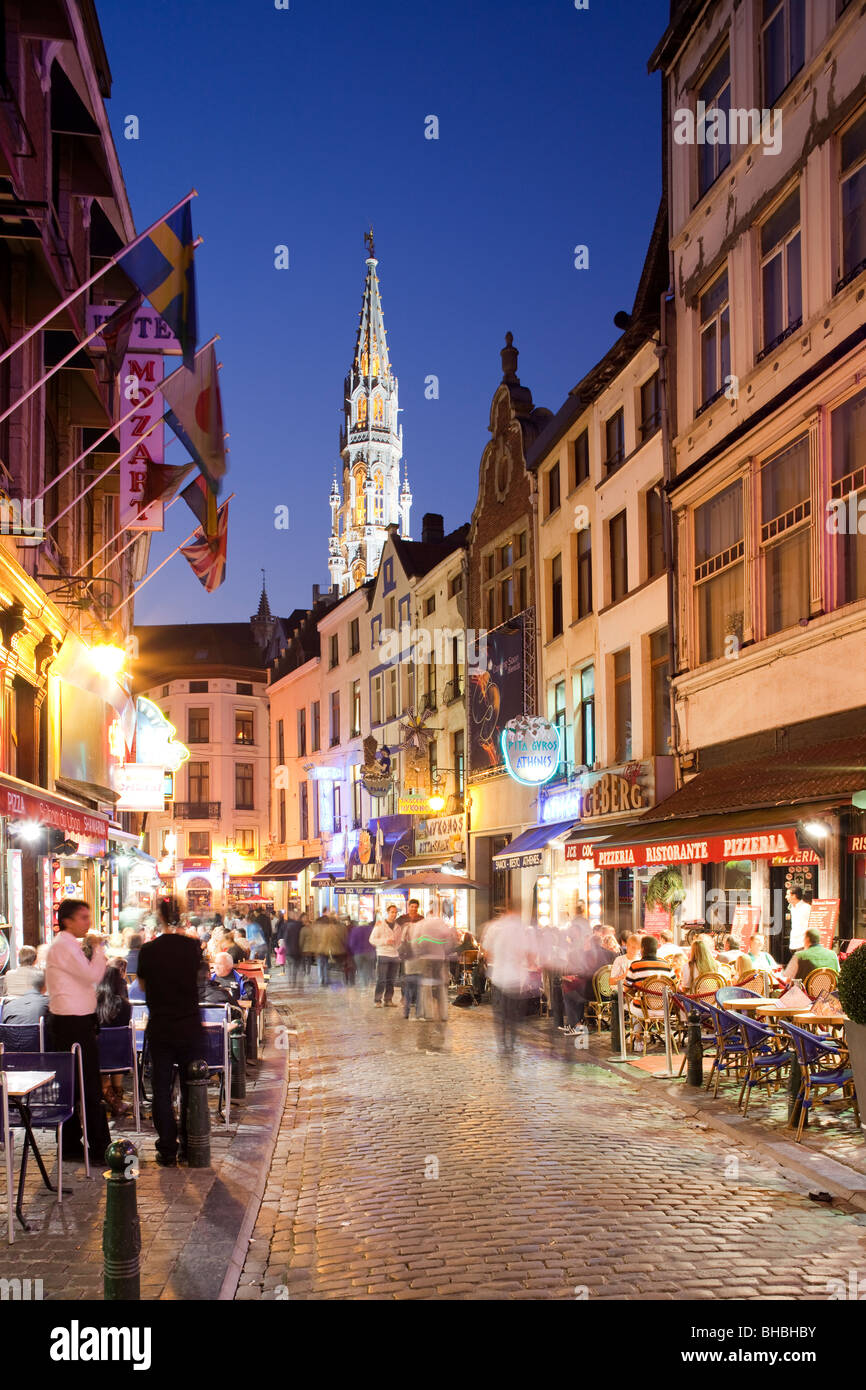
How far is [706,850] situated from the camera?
1364 centimetres

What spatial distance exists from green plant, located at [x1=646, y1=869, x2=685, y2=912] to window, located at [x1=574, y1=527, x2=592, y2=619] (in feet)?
24.8

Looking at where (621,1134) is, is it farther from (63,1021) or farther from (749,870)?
(749,870)

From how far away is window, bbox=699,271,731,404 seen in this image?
18562 mm

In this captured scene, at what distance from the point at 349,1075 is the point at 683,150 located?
1486cm

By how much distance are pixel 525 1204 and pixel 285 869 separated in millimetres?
45932

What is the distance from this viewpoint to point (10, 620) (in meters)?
15.9

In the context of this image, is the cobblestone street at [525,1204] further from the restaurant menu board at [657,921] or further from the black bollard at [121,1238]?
the restaurant menu board at [657,921]

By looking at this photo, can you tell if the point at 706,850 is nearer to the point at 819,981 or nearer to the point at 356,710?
the point at 819,981

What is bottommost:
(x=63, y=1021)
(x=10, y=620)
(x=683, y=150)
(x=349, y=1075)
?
(x=349, y=1075)

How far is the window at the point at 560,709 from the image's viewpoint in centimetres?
2728

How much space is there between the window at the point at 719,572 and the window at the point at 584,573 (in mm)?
6925

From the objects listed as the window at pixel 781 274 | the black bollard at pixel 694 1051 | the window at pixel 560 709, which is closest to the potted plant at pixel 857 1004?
the black bollard at pixel 694 1051

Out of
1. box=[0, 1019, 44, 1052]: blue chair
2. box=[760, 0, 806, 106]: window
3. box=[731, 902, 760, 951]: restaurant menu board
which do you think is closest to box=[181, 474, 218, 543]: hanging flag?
box=[731, 902, 760, 951]: restaurant menu board
